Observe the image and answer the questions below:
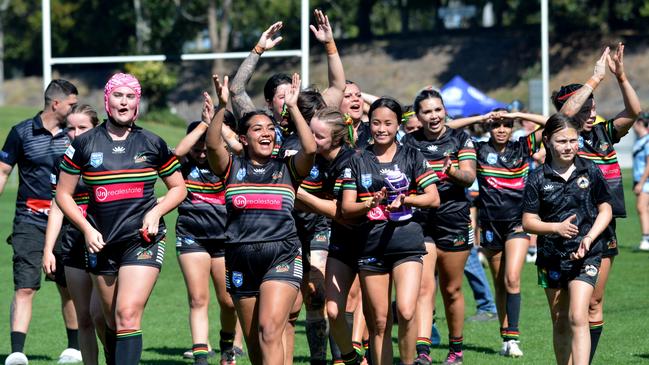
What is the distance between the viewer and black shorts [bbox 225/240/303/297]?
7.43 metres

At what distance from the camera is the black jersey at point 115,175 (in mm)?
7363

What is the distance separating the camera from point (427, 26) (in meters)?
83.4

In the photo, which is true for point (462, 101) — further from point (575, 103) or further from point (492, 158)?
point (575, 103)

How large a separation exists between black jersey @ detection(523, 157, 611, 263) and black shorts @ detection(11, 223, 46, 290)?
4.47 m

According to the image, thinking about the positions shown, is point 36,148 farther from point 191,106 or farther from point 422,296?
point 191,106

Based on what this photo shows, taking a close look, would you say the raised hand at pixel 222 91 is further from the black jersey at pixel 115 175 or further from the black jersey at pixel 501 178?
the black jersey at pixel 501 178

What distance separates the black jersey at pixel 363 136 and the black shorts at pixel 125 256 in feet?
6.44

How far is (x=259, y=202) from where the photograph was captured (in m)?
7.45

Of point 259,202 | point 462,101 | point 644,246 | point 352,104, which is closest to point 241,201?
point 259,202

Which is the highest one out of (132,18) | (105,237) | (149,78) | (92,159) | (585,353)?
(132,18)

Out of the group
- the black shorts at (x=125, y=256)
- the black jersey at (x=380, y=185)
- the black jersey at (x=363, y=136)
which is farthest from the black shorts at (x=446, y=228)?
the black shorts at (x=125, y=256)

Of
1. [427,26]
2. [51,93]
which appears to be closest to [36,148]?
[51,93]

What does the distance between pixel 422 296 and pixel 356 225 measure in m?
1.42

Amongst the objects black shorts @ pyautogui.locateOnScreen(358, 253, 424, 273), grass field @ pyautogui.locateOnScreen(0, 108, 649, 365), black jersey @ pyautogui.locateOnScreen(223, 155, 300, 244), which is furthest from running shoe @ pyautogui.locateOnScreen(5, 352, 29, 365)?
black shorts @ pyautogui.locateOnScreen(358, 253, 424, 273)
